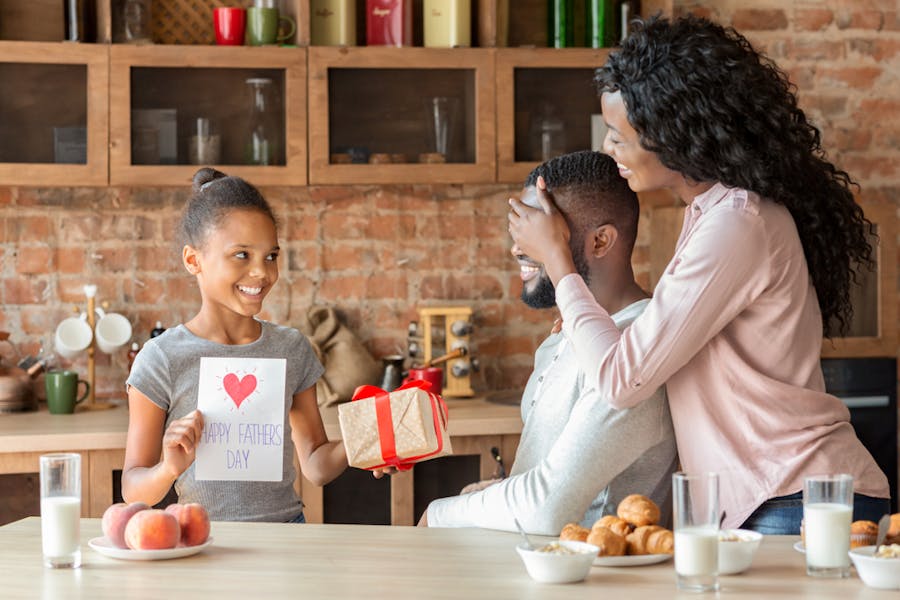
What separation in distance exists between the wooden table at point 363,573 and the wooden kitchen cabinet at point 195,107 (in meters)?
1.93

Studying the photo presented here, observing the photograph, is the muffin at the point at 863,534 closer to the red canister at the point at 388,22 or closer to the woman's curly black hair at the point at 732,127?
the woman's curly black hair at the point at 732,127

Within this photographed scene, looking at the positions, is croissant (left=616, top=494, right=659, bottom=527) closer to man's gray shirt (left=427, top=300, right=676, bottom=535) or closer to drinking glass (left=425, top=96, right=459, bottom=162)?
man's gray shirt (left=427, top=300, right=676, bottom=535)

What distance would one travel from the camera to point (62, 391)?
3.55 meters

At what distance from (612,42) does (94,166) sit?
5.53 ft

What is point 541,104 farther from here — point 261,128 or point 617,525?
point 617,525

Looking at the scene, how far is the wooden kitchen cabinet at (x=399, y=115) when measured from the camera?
364cm

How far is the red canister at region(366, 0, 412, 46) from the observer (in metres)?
3.72

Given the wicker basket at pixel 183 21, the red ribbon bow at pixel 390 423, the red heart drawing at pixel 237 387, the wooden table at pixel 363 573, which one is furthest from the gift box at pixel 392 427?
the wicker basket at pixel 183 21

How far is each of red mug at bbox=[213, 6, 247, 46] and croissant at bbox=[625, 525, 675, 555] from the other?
2.53 m

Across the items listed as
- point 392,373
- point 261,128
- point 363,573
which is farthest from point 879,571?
point 261,128

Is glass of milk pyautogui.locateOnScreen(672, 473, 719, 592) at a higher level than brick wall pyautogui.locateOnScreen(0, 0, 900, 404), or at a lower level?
lower

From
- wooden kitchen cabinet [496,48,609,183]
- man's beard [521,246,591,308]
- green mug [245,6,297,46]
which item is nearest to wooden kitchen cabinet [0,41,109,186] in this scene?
green mug [245,6,297,46]

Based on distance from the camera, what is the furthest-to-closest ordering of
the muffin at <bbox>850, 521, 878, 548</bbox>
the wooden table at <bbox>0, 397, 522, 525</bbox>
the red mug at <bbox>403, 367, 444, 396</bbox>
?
the red mug at <bbox>403, 367, 444, 396</bbox>, the wooden table at <bbox>0, 397, 522, 525</bbox>, the muffin at <bbox>850, 521, 878, 548</bbox>

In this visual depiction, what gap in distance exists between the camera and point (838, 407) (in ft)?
6.00
